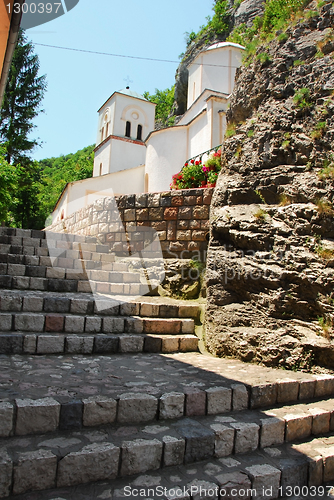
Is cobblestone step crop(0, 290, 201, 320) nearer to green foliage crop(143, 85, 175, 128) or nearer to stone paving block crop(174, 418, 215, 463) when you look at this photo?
stone paving block crop(174, 418, 215, 463)

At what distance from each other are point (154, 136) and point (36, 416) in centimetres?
1700

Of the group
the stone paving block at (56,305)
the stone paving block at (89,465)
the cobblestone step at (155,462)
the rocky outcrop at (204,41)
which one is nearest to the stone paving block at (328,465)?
the cobblestone step at (155,462)

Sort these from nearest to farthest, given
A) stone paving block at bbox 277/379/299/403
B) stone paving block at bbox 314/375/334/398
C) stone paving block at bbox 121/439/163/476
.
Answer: stone paving block at bbox 121/439/163/476, stone paving block at bbox 277/379/299/403, stone paving block at bbox 314/375/334/398

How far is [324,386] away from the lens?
3.40 metres

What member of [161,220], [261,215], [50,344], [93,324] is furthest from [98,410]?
[161,220]

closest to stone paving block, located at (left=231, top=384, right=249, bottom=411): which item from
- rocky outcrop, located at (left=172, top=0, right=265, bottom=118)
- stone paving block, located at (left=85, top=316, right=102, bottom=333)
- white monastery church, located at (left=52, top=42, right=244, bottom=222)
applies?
stone paving block, located at (left=85, top=316, right=102, bottom=333)

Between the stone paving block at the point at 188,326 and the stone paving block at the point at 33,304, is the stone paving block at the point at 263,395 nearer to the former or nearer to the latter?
the stone paving block at the point at 188,326

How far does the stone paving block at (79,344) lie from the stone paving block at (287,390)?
1983mm

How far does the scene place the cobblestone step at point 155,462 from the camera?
1.90 metres

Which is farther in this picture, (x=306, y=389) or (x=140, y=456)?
(x=306, y=389)

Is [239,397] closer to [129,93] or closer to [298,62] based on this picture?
[298,62]

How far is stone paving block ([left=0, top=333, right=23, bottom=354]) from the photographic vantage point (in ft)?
11.3

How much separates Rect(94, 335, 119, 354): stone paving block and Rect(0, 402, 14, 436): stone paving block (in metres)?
1.75

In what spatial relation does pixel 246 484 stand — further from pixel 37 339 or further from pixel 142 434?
pixel 37 339
